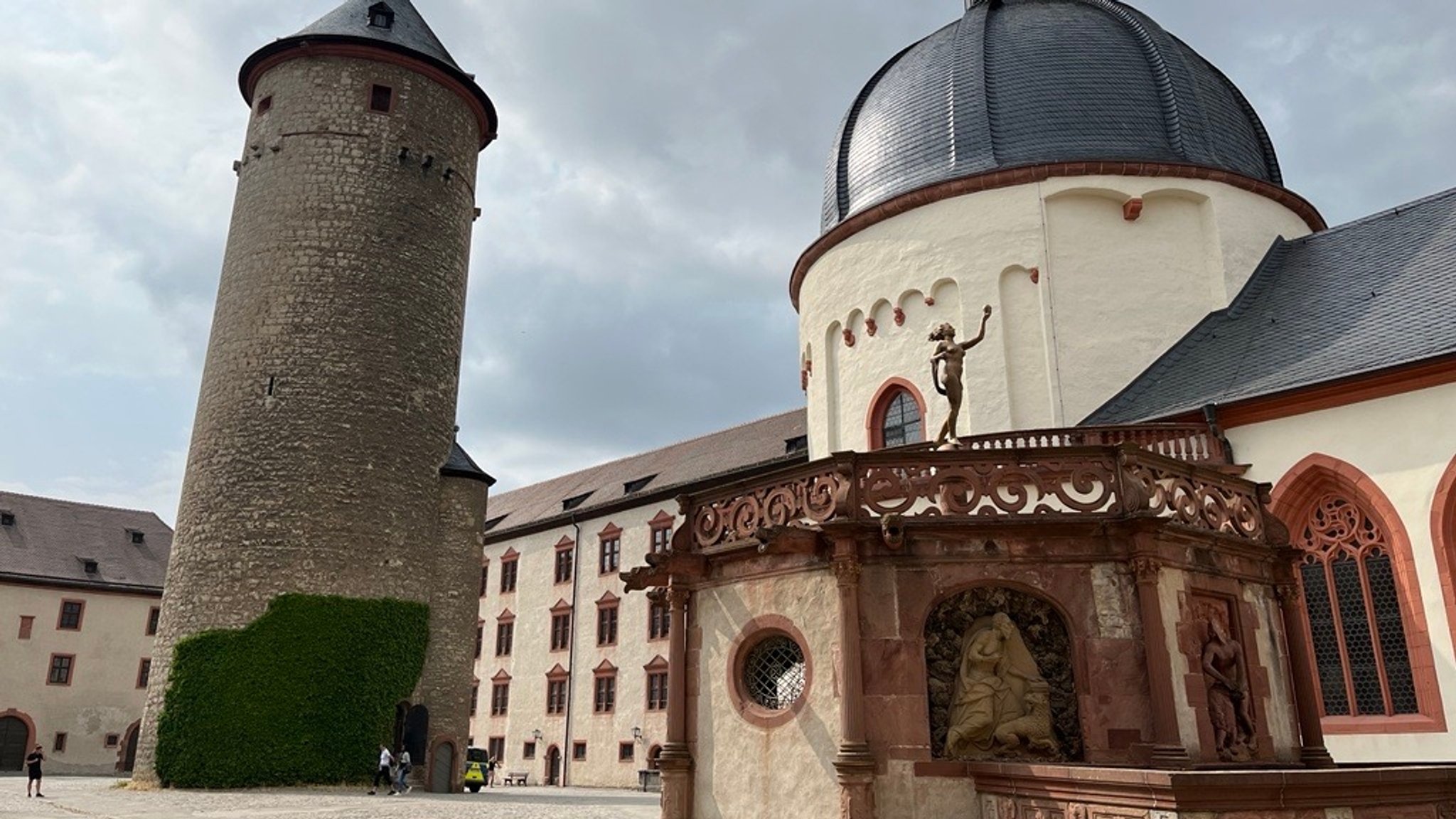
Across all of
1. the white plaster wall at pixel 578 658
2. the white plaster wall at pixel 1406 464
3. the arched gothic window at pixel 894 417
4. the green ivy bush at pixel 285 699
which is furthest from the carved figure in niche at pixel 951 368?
the white plaster wall at pixel 578 658

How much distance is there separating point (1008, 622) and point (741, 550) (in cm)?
220

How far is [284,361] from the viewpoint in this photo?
2620 centimetres

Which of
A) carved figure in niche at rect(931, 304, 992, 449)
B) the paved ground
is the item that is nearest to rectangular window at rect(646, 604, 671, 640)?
the paved ground

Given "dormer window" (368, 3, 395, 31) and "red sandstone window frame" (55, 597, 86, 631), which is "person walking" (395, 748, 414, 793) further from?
"red sandstone window frame" (55, 597, 86, 631)

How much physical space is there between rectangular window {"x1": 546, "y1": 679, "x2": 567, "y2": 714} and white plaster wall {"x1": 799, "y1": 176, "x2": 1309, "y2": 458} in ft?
69.9

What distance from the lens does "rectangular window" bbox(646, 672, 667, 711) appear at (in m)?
34.2

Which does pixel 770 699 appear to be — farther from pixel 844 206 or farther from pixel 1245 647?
pixel 844 206

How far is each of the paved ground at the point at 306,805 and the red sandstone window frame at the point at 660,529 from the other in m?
10.1

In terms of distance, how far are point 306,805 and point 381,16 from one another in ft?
67.3

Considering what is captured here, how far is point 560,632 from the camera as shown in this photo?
39438 mm

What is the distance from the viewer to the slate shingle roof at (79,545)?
41.6 meters

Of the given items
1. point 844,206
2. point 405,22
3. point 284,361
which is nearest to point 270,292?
point 284,361

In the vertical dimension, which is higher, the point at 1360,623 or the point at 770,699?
the point at 1360,623

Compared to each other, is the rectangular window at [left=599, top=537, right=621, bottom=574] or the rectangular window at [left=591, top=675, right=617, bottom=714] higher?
the rectangular window at [left=599, top=537, right=621, bottom=574]
